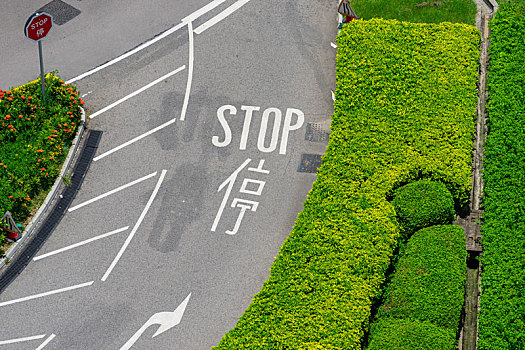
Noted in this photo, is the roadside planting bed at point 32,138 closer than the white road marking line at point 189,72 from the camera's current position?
Yes

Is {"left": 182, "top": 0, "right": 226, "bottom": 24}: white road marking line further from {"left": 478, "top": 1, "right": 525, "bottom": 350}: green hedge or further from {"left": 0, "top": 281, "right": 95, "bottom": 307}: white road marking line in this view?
{"left": 0, "top": 281, "right": 95, "bottom": 307}: white road marking line

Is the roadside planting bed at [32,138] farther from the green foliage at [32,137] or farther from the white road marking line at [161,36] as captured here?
the white road marking line at [161,36]

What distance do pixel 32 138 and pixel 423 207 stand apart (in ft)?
49.0

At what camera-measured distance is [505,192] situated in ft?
103

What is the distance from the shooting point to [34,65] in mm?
36375

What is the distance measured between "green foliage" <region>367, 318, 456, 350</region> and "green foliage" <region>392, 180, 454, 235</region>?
13.2 feet

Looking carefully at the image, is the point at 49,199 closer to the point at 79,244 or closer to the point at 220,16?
the point at 79,244

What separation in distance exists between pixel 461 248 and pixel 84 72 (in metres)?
17.2

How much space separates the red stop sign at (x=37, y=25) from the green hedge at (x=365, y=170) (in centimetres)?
1162

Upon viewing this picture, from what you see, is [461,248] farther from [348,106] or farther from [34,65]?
[34,65]

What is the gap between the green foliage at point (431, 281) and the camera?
92.9 ft

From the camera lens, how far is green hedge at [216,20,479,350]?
28047mm

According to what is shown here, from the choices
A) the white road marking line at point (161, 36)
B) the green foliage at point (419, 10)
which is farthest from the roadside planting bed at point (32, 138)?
the green foliage at point (419, 10)

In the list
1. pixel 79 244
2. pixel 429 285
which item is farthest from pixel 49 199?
pixel 429 285
